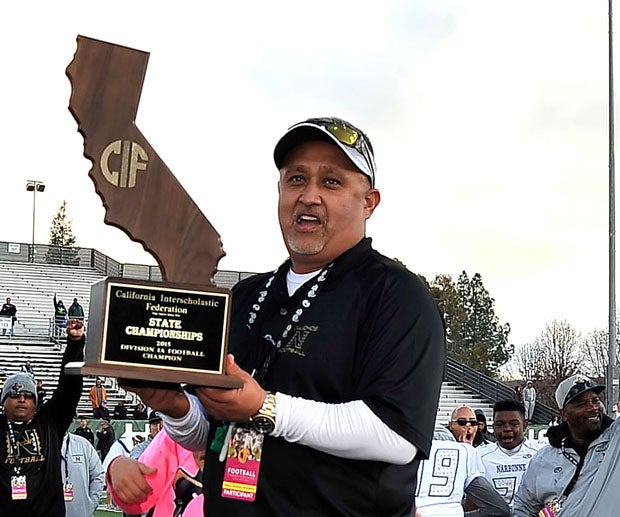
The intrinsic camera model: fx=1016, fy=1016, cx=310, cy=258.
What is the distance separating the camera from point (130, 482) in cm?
350

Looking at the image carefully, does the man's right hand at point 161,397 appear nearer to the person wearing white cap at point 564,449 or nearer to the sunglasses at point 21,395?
the person wearing white cap at point 564,449

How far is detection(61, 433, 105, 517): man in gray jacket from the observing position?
9641mm

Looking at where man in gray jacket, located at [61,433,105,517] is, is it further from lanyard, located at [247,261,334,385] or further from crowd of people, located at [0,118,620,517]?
lanyard, located at [247,261,334,385]

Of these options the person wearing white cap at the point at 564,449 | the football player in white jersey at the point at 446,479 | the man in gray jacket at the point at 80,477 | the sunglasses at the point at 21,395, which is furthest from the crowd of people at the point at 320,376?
the man in gray jacket at the point at 80,477

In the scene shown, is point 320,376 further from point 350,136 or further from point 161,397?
point 350,136

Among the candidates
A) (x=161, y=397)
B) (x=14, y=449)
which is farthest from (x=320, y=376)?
(x=14, y=449)

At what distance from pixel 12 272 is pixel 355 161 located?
5174 centimetres

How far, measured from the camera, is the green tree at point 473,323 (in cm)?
7719

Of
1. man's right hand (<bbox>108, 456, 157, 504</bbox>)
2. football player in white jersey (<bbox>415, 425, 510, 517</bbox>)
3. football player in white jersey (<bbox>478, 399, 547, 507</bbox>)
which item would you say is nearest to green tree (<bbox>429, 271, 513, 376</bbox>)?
football player in white jersey (<bbox>478, 399, 547, 507</bbox>)

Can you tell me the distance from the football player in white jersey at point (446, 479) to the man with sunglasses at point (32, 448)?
105 inches

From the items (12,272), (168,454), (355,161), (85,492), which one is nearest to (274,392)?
(355,161)

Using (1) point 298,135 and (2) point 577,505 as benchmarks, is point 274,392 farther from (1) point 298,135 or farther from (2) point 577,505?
(2) point 577,505

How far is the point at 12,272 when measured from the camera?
52250 millimetres

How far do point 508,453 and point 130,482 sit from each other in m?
6.91
